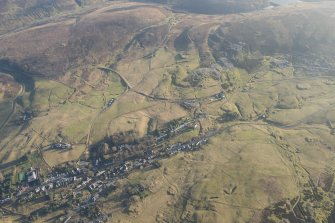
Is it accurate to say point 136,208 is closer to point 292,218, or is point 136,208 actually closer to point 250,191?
point 250,191

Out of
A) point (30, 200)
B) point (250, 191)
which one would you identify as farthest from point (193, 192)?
point (30, 200)

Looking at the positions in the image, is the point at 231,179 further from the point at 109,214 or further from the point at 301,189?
the point at 109,214

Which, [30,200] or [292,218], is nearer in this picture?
[292,218]

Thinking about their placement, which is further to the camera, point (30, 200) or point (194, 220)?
point (30, 200)

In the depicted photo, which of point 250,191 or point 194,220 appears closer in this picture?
point 194,220

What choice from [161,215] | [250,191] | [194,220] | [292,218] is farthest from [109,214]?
[292,218]

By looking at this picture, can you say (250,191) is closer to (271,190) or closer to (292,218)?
(271,190)

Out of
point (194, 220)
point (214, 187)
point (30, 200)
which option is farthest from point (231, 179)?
point (30, 200)
